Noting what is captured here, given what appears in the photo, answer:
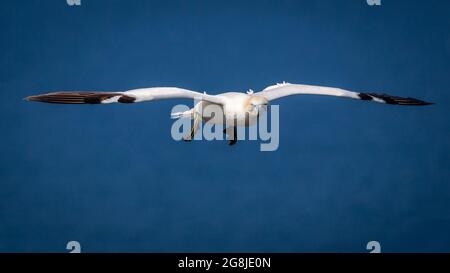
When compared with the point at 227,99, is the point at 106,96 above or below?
below

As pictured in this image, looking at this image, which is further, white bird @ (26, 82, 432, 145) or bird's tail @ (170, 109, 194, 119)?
bird's tail @ (170, 109, 194, 119)

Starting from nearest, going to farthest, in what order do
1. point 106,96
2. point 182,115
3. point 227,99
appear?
point 106,96, point 227,99, point 182,115

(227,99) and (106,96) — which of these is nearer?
(106,96)

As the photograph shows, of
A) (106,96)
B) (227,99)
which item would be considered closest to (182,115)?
(227,99)

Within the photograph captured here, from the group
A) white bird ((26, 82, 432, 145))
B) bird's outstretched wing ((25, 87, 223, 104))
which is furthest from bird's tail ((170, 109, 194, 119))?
bird's outstretched wing ((25, 87, 223, 104))

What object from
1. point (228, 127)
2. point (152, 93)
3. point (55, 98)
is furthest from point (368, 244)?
point (55, 98)

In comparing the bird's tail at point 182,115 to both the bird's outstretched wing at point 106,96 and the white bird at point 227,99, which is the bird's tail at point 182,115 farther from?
the bird's outstretched wing at point 106,96

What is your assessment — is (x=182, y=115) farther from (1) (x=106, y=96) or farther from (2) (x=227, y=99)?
(1) (x=106, y=96)

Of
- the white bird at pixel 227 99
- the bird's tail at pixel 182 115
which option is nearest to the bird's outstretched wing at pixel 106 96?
the white bird at pixel 227 99

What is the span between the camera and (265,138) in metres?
2.95

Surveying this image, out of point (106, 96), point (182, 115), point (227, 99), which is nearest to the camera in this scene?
point (106, 96)

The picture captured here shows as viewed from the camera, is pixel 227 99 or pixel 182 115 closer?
pixel 227 99

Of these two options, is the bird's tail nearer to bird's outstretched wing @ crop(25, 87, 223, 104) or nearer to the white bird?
the white bird
